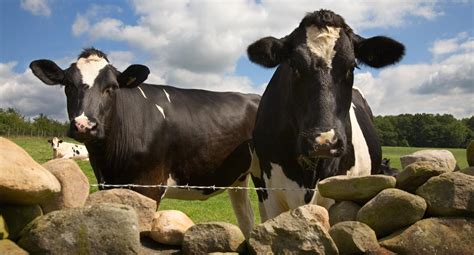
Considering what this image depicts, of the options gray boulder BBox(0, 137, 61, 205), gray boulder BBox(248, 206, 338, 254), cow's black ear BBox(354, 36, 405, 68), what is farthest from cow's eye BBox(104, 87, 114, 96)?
gray boulder BBox(248, 206, 338, 254)

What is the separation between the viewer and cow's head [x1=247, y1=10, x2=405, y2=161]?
411 cm

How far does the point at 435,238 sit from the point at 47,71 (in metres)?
5.82

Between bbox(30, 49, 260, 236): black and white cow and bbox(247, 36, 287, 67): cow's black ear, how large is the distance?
2.19 meters

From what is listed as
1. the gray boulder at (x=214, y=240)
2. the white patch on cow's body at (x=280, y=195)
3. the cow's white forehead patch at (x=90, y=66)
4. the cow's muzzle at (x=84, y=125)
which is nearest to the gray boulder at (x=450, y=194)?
the gray boulder at (x=214, y=240)

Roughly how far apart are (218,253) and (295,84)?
214 centimetres

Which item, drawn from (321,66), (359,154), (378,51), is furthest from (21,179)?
(378,51)

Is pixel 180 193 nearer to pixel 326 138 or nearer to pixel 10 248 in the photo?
pixel 326 138

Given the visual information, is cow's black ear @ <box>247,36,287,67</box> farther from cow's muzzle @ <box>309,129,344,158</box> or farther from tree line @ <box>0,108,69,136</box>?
tree line @ <box>0,108,69,136</box>

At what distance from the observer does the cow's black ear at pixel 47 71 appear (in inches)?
279

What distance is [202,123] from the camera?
857cm

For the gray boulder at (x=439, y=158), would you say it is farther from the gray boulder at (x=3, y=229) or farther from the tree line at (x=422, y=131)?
the tree line at (x=422, y=131)

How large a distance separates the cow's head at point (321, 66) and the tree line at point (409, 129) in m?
67.2

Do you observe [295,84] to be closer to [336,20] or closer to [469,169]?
[336,20]

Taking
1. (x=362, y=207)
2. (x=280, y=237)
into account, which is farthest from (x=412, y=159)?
(x=280, y=237)
